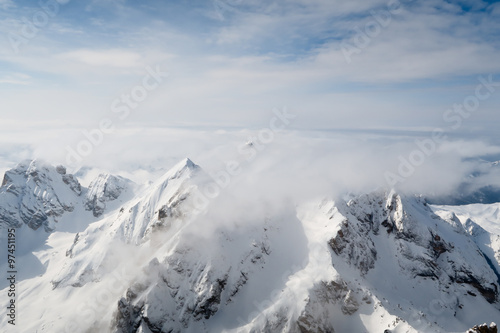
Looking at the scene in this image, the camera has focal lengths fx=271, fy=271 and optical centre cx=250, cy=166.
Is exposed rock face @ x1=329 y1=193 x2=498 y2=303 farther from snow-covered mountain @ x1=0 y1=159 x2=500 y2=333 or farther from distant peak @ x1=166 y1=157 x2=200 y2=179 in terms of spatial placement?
distant peak @ x1=166 y1=157 x2=200 y2=179

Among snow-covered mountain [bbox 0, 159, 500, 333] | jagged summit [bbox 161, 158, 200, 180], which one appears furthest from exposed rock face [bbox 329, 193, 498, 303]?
jagged summit [bbox 161, 158, 200, 180]

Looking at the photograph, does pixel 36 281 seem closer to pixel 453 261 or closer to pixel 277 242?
pixel 277 242

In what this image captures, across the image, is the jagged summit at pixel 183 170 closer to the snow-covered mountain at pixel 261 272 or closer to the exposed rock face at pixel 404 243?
the snow-covered mountain at pixel 261 272

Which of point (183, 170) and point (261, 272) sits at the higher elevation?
point (183, 170)

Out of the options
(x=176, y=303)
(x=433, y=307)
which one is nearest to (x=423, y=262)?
(x=433, y=307)

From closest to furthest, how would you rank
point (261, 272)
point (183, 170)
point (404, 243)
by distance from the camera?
1. point (261, 272)
2. point (404, 243)
3. point (183, 170)

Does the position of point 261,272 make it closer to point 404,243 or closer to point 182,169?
point 182,169

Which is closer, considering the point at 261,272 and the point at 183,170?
the point at 261,272


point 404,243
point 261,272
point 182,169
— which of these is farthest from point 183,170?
point 404,243
